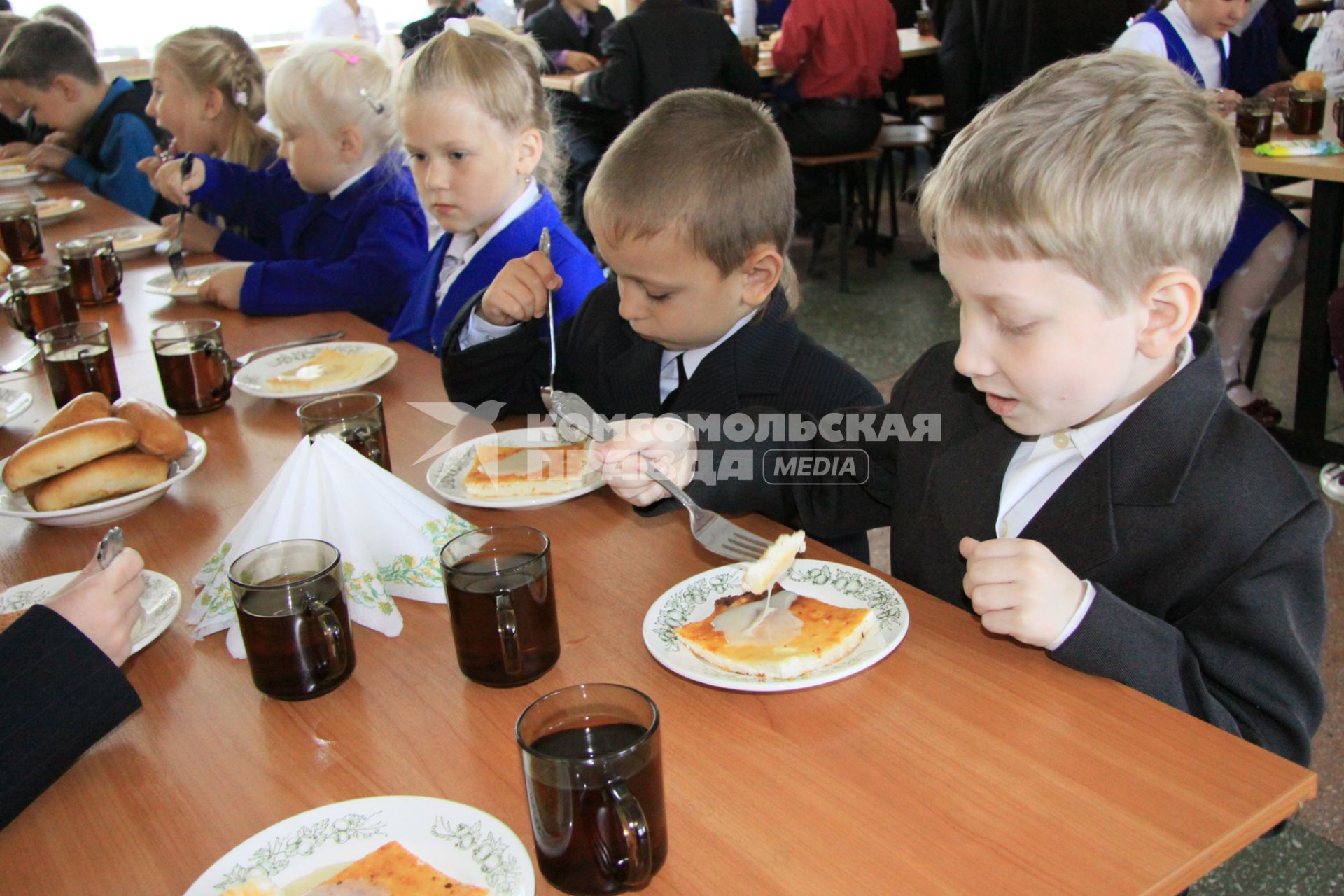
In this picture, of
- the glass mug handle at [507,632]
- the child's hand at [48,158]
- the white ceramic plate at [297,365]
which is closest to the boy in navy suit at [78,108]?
the child's hand at [48,158]

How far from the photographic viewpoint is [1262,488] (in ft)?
3.17

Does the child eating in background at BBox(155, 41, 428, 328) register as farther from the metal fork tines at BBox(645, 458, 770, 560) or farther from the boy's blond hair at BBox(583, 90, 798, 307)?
the metal fork tines at BBox(645, 458, 770, 560)

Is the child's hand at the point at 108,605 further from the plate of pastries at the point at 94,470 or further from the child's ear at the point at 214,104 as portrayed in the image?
the child's ear at the point at 214,104

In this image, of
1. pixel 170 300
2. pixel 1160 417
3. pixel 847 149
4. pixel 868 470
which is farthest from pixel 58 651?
pixel 847 149

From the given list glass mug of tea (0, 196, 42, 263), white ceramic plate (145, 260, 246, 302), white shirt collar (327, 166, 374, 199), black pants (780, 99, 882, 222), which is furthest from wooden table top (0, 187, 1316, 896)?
black pants (780, 99, 882, 222)

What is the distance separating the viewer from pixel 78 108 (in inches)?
162

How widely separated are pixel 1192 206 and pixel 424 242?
198 cm

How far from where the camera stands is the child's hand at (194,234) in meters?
2.77

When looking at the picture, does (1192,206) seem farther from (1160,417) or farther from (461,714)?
(461,714)

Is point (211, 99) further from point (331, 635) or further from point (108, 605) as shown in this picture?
point (331, 635)

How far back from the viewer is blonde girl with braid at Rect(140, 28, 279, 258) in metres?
3.28

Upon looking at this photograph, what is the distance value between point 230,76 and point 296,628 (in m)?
2.90

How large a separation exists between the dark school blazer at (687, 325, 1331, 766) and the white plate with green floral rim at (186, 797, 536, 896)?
0.48 m

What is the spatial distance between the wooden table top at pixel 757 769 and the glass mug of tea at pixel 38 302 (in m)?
1.27
